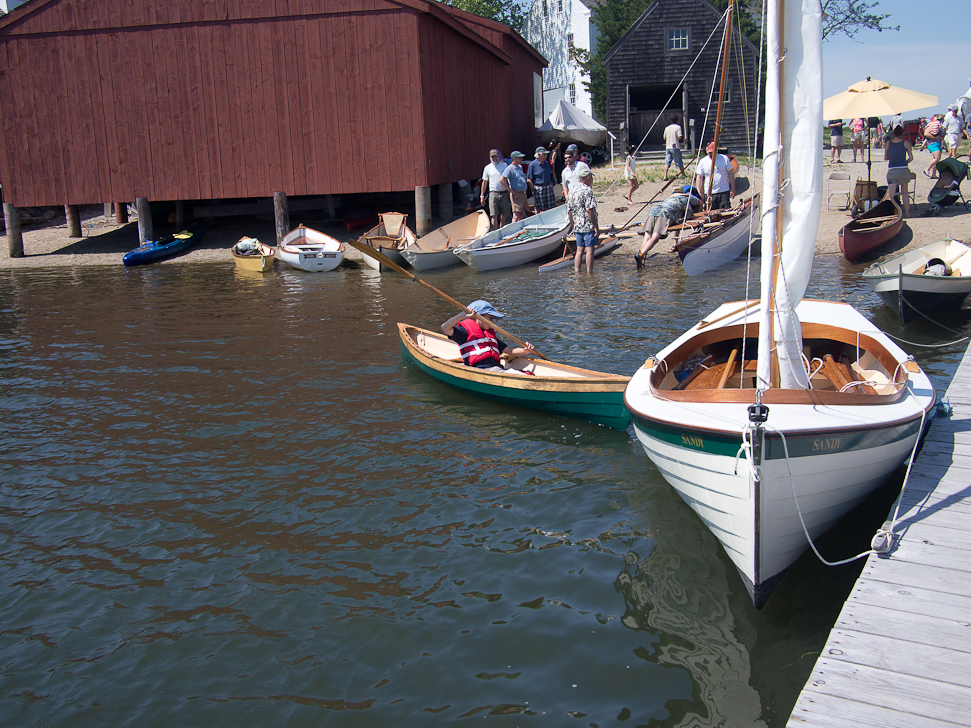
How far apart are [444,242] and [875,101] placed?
9963 millimetres

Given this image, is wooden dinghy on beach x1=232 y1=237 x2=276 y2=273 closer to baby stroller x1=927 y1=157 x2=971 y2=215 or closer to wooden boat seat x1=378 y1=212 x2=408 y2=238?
wooden boat seat x1=378 y1=212 x2=408 y2=238

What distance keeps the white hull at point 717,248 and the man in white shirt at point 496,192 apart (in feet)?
16.6

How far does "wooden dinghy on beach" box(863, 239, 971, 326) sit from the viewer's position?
34.1ft

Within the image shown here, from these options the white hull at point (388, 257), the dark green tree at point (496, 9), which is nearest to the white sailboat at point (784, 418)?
the white hull at point (388, 257)

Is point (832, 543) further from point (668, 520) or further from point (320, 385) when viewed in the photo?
point (320, 385)

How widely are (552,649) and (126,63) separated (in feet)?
67.9

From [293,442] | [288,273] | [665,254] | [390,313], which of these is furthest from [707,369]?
[288,273]

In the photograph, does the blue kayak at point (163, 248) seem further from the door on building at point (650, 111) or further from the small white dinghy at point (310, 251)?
the door on building at point (650, 111)

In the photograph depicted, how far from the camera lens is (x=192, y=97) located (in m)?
19.8

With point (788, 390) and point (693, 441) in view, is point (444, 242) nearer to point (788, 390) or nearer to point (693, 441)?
point (788, 390)

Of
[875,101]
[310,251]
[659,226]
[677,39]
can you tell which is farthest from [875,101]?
[677,39]

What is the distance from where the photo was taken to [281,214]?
20562 millimetres

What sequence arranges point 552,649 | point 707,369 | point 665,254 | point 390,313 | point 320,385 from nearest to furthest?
point 552,649
point 707,369
point 320,385
point 390,313
point 665,254

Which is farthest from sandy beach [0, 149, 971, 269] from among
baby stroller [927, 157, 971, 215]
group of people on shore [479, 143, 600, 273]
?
group of people on shore [479, 143, 600, 273]
